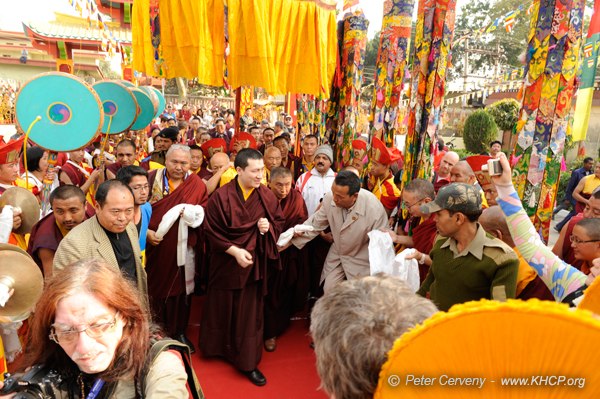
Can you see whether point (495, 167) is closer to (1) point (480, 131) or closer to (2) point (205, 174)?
(2) point (205, 174)

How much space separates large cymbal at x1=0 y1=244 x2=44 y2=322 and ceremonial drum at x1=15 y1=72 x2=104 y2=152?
1.29 metres

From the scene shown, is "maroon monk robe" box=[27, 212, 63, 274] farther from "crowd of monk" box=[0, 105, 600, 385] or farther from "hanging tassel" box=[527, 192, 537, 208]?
"hanging tassel" box=[527, 192, 537, 208]

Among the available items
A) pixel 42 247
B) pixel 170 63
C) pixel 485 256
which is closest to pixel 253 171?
pixel 170 63

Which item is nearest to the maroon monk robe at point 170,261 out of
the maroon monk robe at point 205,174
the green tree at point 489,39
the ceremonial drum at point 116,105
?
the maroon monk robe at point 205,174

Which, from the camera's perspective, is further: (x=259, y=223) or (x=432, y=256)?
(x=259, y=223)

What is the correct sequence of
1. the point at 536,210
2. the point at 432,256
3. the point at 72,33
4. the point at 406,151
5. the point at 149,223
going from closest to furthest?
the point at 432,256
the point at 536,210
the point at 149,223
the point at 406,151
the point at 72,33

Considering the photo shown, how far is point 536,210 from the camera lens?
2.70 m

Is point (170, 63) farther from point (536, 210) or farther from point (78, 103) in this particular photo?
point (536, 210)

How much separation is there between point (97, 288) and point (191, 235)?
2124 millimetres

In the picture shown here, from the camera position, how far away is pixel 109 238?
2.30m

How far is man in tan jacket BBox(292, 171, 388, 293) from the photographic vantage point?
3041 mm

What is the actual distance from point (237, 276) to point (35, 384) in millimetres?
1980

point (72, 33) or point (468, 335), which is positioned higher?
point (72, 33)

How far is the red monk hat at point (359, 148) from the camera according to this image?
4.90 m
